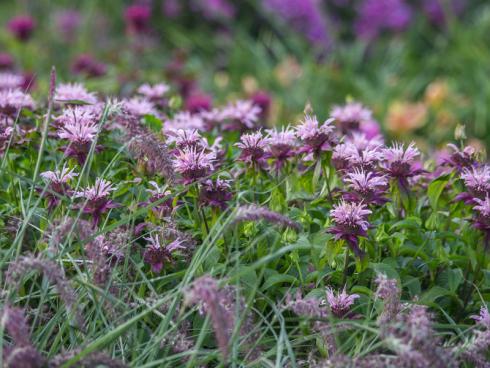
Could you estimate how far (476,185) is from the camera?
201cm

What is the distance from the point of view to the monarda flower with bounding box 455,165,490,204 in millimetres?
2002

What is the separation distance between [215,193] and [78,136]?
0.39 meters

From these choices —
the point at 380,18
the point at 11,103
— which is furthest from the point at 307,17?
the point at 11,103

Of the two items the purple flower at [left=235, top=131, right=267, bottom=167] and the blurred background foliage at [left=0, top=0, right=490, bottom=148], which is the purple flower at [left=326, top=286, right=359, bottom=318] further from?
the blurred background foliage at [left=0, top=0, right=490, bottom=148]

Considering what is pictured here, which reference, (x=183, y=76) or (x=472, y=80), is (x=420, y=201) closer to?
(x=183, y=76)

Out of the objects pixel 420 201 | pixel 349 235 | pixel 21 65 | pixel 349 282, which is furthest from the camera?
pixel 21 65

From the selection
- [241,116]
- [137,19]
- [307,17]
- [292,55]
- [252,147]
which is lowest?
[252,147]

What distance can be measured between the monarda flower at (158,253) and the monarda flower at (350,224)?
0.38 m

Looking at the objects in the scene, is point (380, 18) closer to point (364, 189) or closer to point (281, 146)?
point (281, 146)

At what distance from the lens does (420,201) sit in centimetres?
238

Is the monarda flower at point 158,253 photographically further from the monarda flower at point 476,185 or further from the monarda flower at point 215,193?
the monarda flower at point 476,185

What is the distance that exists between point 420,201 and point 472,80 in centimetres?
395

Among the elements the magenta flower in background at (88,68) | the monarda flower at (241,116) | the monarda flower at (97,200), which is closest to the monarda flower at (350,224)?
the monarda flower at (97,200)

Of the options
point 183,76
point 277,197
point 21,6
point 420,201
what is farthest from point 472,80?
point 21,6
